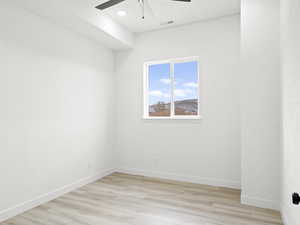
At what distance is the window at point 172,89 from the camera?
3.75 m

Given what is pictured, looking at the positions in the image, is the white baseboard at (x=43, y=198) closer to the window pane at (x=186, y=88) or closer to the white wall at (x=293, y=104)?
the window pane at (x=186, y=88)

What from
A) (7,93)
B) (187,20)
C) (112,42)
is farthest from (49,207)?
(187,20)

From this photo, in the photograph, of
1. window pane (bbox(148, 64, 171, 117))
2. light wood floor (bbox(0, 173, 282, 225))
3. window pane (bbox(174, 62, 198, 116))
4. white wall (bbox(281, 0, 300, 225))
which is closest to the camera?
white wall (bbox(281, 0, 300, 225))

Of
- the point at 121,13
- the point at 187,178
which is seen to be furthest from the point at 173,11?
the point at 187,178

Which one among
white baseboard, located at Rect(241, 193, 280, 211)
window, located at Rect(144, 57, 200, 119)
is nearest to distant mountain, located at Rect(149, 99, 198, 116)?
window, located at Rect(144, 57, 200, 119)

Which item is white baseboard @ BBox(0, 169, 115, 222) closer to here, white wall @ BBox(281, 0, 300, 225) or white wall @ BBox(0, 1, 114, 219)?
white wall @ BBox(0, 1, 114, 219)

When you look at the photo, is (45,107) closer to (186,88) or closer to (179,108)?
(179,108)

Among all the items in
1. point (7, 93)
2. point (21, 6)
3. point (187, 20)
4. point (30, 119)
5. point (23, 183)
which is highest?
point (187, 20)

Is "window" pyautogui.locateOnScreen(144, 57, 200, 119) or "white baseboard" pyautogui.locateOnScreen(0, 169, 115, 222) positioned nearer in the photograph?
"white baseboard" pyautogui.locateOnScreen(0, 169, 115, 222)

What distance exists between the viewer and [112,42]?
3.82m

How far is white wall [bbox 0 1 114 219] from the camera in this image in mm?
2400

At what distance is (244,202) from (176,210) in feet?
3.18

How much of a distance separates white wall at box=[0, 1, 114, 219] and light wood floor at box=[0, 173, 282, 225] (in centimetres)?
40

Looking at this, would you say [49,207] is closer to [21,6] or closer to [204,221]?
[204,221]
